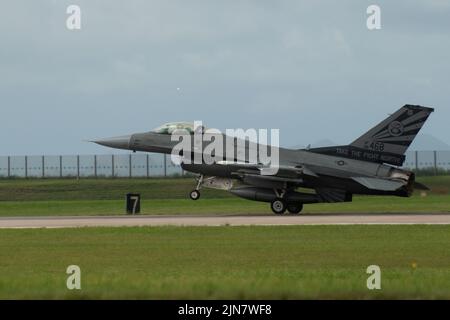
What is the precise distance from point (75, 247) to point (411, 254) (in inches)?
350

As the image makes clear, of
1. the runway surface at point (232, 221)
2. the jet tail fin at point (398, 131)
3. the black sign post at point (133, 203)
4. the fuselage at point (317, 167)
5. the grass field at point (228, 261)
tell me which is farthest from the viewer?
the black sign post at point (133, 203)

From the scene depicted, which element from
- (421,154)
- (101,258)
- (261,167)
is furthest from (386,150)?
(421,154)

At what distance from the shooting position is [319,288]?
17250 mm

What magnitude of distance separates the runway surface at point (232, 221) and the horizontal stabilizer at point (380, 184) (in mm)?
1185

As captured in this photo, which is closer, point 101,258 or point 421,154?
point 101,258

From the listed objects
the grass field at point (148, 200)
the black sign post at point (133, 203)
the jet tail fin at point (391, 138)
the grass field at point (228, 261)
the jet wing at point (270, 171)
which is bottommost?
the grass field at point (148, 200)

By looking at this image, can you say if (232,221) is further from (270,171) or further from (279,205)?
(279,205)

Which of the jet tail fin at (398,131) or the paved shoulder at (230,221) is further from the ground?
the jet tail fin at (398,131)

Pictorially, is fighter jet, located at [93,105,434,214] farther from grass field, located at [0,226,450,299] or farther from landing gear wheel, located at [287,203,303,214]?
grass field, located at [0,226,450,299]

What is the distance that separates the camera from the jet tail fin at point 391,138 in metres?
41.0

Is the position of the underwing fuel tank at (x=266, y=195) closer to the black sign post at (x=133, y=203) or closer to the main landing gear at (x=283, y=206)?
the main landing gear at (x=283, y=206)

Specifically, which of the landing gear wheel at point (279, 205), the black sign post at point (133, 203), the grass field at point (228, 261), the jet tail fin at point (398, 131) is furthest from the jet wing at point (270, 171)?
the grass field at point (228, 261)

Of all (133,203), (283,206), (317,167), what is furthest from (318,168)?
(133,203)

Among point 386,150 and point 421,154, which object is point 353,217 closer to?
point 386,150
